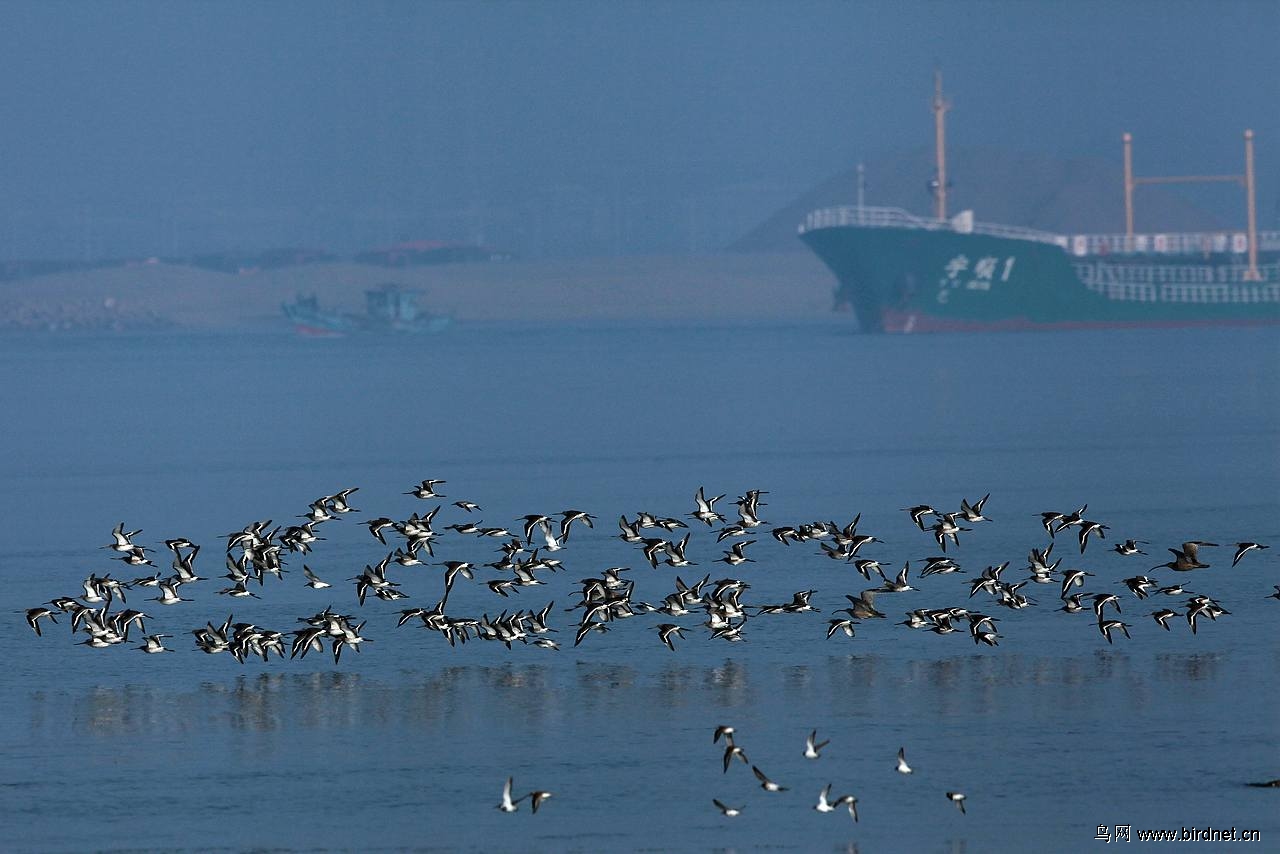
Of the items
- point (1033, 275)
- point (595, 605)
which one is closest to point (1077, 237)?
point (1033, 275)

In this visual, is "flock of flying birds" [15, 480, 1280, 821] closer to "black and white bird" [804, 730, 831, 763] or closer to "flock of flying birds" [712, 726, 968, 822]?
"black and white bird" [804, 730, 831, 763]

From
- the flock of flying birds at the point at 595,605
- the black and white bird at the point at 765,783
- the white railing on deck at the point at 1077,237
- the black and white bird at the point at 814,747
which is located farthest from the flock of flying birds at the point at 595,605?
the white railing on deck at the point at 1077,237

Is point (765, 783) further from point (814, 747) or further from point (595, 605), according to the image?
point (595, 605)

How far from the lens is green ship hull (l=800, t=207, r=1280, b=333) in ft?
603

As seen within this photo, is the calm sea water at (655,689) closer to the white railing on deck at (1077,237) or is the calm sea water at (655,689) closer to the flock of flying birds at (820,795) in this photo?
the flock of flying birds at (820,795)

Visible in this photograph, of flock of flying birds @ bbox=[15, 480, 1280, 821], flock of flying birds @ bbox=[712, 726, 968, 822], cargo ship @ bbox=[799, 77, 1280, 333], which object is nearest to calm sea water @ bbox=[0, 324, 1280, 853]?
flock of flying birds @ bbox=[712, 726, 968, 822]

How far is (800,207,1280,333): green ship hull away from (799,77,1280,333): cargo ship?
86mm

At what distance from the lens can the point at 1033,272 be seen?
186m

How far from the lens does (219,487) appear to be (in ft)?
220

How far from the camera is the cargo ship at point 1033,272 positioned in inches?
7239

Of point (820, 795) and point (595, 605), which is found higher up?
point (595, 605)

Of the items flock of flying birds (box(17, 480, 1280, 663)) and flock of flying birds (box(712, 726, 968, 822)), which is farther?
flock of flying birds (box(17, 480, 1280, 663))

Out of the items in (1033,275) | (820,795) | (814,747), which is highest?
(1033,275)

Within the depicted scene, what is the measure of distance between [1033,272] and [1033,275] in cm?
67
